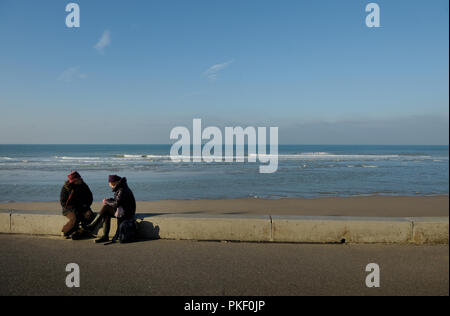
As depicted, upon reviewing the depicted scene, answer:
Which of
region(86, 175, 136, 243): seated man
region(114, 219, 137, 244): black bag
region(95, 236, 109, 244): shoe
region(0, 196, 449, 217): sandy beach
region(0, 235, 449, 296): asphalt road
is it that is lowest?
region(0, 196, 449, 217): sandy beach

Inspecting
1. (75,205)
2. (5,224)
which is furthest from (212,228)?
(5,224)

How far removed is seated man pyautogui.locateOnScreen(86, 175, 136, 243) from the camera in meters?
6.31

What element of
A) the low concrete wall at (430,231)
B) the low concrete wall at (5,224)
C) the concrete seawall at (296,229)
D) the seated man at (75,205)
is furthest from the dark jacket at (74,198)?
the low concrete wall at (430,231)

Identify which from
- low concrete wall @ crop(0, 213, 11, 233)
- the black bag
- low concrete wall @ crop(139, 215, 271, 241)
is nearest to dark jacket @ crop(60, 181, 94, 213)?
the black bag

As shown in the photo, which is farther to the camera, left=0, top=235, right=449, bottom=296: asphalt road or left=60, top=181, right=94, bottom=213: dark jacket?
left=60, top=181, right=94, bottom=213: dark jacket

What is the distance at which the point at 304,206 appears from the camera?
11977 mm

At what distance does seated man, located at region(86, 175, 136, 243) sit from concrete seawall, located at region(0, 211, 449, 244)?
159 millimetres

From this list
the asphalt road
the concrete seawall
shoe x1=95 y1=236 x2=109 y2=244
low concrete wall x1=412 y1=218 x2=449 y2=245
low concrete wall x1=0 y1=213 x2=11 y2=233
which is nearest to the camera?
the asphalt road

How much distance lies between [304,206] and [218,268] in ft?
25.2

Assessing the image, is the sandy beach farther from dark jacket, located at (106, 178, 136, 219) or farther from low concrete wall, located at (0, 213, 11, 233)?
dark jacket, located at (106, 178, 136, 219)

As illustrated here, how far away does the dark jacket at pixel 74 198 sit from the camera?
261 inches

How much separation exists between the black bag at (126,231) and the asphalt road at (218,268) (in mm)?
214

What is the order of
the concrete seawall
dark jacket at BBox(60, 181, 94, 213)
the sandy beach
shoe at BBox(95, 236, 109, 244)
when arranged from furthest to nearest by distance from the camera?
the sandy beach < dark jacket at BBox(60, 181, 94, 213) < shoe at BBox(95, 236, 109, 244) < the concrete seawall
